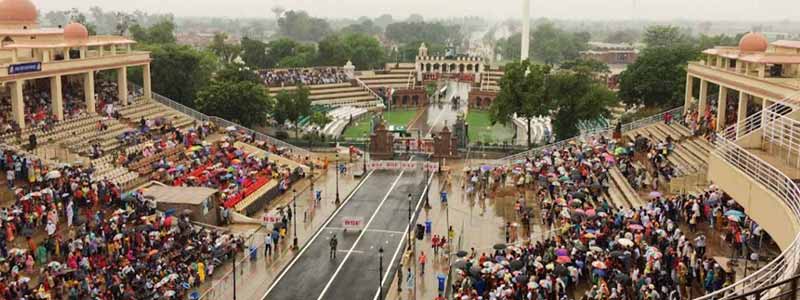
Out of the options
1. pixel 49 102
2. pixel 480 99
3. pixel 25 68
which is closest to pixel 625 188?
→ pixel 25 68

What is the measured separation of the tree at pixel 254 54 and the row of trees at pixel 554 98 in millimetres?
68276

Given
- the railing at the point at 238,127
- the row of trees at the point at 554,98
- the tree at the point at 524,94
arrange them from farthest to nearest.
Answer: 1. the tree at the point at 524,94
2. the row of trees at the point at 554,98
3. the railing at the point at 238,127

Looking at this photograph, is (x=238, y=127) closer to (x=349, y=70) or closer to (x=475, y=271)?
(x=475, y=271)

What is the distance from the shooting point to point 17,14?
50.5m

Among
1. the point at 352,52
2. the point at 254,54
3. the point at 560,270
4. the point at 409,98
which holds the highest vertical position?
the point at 352,52

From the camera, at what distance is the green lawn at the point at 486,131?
72.3 m

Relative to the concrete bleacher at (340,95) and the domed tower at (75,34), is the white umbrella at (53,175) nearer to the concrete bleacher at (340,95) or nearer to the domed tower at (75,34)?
the domed tower at (75,34)

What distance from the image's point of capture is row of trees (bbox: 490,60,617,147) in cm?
5991

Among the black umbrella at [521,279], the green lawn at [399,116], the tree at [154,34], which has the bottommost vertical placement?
the green lawn at [399,116]

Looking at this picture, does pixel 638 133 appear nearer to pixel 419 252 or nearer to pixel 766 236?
pixel 419 252

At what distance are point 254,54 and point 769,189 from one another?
351 feet

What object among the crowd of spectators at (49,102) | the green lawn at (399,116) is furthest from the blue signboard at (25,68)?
the green lawn at (399,116)

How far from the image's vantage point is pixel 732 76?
4297 centimetres

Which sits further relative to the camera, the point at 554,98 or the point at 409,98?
the point at 409,98
